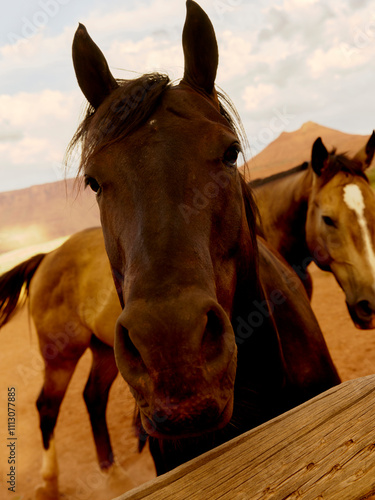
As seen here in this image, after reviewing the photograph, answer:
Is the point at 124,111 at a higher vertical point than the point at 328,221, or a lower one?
higher

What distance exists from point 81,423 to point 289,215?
4.54m

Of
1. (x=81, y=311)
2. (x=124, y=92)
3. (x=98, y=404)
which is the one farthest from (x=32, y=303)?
(x=124, y=92)

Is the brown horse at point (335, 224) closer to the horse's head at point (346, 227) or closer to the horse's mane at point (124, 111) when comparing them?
the horse's head at point (346, 227)

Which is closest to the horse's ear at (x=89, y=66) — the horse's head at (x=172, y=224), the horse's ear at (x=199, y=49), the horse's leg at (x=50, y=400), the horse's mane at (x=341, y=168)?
the horse's head at (x=172, y=224)

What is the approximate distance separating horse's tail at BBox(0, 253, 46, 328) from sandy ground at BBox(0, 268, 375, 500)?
0.28m

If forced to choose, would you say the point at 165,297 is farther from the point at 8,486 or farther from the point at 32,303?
the point at 8,486

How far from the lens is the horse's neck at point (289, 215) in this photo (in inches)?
162

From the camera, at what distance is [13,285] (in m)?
4.05

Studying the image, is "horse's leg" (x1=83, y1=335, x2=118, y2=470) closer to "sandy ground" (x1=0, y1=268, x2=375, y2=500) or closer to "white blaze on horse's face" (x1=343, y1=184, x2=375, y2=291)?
"sandy ground" (x1=0, y1=268, x2=375, y2=500)

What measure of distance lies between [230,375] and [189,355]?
191 mm

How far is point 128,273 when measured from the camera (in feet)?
3.81

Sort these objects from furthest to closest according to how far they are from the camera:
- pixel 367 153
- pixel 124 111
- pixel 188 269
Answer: pixel 367 153
pixel 124 111
pixel 188 269

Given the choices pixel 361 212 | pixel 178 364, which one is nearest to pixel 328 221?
pixel 361 212

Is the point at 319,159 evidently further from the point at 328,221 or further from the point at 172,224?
the point at 172,224
